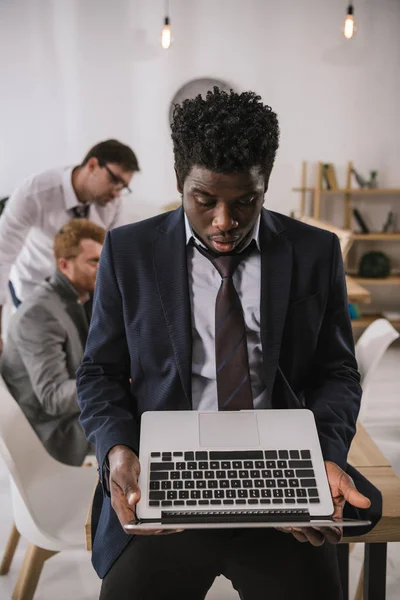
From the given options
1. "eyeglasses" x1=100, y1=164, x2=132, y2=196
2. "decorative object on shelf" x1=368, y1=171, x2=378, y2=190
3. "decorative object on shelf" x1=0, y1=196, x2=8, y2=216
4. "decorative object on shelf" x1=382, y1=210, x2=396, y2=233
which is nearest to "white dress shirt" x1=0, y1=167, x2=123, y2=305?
"eyeglasses" x1=100, y1=164, x2=132, y2=196

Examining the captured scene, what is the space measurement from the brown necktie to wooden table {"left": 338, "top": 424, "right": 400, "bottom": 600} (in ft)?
1.33

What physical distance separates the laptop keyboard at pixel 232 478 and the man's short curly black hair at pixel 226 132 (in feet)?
1.56

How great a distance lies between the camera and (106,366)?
3.71 feet

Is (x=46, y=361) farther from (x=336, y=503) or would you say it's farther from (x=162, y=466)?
(x=336, y=503)

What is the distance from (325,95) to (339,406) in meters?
4.26

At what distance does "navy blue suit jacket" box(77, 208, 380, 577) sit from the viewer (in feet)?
3.49

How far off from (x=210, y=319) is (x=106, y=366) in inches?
8.9

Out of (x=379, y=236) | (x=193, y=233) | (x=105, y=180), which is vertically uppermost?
(x=193, y=233)

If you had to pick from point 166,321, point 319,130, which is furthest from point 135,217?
point 166,321

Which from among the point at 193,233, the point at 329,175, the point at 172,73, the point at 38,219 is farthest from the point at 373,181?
the point at 193,233

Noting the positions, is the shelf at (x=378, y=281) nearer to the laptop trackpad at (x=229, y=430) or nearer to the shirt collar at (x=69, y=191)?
the shirt collar at (x=69, y=191)

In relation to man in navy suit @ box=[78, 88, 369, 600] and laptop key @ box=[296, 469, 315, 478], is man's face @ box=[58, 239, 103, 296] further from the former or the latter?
laptop key @ box=[296, 469, 315, 478]

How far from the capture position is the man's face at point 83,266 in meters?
2.18

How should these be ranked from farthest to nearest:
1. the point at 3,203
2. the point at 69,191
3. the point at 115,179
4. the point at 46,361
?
the point at 3,203, the point at 69,191, the point at 115,179, the point at 46,361
